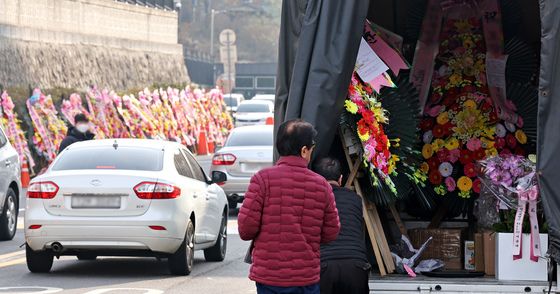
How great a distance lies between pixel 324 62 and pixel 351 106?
50 cm

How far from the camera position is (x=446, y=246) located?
1020 cm

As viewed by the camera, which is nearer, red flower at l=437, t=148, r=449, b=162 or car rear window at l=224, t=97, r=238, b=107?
red flower at l=437, t=148, r=449, b=162

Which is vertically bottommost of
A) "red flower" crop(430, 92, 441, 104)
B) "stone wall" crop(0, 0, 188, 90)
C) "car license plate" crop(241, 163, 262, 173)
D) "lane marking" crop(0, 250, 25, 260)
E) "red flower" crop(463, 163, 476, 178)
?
"lane marking" crop(0, 250, 25, 260)

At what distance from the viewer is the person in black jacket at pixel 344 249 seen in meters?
8.31

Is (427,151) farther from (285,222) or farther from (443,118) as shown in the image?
(285,222)

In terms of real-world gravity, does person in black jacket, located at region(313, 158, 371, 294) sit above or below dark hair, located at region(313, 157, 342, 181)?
below

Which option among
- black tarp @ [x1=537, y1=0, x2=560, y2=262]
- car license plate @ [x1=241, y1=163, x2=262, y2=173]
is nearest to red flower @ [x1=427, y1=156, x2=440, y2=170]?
black tarp @ [x1=537, y1=0, x2=560, y2=262]

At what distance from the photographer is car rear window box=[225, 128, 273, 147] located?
24.0m

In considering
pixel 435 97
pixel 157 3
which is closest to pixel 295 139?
pixel 435 97

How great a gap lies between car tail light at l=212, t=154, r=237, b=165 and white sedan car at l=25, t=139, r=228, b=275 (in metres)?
8.27

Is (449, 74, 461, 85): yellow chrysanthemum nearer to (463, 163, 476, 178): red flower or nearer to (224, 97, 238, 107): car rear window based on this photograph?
(463, 163, 476, 178): red flower

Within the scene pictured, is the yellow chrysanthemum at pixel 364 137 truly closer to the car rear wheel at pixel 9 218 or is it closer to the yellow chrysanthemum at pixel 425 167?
the yellow chrysanthemum at pixel 425 167

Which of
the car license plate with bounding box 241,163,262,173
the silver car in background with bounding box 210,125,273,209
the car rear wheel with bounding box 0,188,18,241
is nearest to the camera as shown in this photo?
the car rear wheel with bounding box 0,188,18,241

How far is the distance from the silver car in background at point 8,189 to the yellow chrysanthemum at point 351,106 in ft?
33.7
